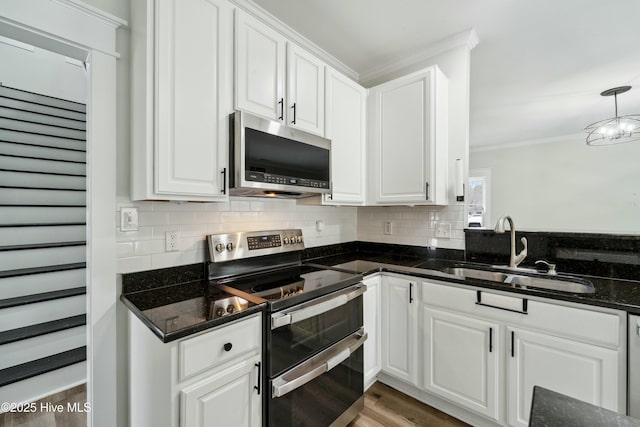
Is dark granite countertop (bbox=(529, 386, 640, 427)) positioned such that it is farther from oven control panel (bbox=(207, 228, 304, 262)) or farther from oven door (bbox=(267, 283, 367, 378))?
oven control panel (bbox=(207, 228, 304, 262))

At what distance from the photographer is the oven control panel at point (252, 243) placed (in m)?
1.63

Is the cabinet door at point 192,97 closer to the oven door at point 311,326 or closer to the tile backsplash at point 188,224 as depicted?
the tile backsplash at point 188,224

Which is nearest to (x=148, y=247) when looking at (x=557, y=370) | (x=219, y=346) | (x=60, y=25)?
(x=219, y=346)

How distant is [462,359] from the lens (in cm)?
170

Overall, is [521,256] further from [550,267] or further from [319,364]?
[319,364]

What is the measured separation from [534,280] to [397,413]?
50.6 inches

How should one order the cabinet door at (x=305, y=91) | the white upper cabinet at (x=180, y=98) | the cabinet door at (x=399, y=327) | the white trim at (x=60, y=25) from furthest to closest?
the cabinet door at (x=399, y=327), the cabinet door at (x=305, y=91), the white upper cabinet at (x=180, y=98), the white trim at (x=60, y=25)

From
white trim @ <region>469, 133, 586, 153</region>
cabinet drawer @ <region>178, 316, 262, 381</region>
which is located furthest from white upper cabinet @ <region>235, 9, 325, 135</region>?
white trim @ <region>469, 133, 586, 153</region>

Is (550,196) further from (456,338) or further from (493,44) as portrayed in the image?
(456,338)

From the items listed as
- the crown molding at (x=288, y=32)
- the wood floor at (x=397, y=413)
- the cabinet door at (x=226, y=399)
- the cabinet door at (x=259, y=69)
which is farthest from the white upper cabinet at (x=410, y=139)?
the cabinet door at (x=226, y=399)

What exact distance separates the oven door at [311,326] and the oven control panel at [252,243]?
1.88ft

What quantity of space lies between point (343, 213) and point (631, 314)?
6.35ft

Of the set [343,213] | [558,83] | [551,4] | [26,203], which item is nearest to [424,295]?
[343,213]

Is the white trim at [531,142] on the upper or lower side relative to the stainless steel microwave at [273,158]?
upper
